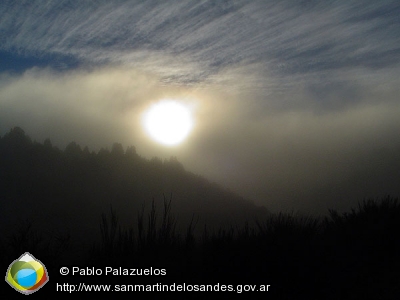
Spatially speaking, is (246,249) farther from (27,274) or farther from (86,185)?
(86,185)

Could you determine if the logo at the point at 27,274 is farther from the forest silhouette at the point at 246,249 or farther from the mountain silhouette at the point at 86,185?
the mountain silhouette at the point at 86,185

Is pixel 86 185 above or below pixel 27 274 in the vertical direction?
above

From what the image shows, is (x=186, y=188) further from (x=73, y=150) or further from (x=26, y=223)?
(x=26, y=223)

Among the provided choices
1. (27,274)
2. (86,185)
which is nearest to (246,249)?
(27,274)

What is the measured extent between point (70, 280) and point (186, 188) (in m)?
126

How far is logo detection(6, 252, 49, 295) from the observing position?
521cm

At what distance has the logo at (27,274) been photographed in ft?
17.1

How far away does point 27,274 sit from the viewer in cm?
531

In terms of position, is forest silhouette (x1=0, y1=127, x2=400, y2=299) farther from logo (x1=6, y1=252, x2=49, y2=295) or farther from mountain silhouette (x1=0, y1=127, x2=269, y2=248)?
mountain silhouette (x1=0, y1=127, x2=269, y2=248)

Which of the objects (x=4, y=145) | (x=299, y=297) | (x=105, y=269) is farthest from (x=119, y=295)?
(x=4, y=145)

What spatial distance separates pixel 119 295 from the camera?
5.21m

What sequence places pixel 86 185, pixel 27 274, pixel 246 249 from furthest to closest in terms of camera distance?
1. pixel 86 185
2. pixel 246 249
3. pixel 27 274

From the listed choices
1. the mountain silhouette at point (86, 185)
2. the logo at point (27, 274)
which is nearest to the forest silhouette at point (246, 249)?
the logo at point (27, 274)

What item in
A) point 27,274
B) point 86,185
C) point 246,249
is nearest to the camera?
point 27,274
